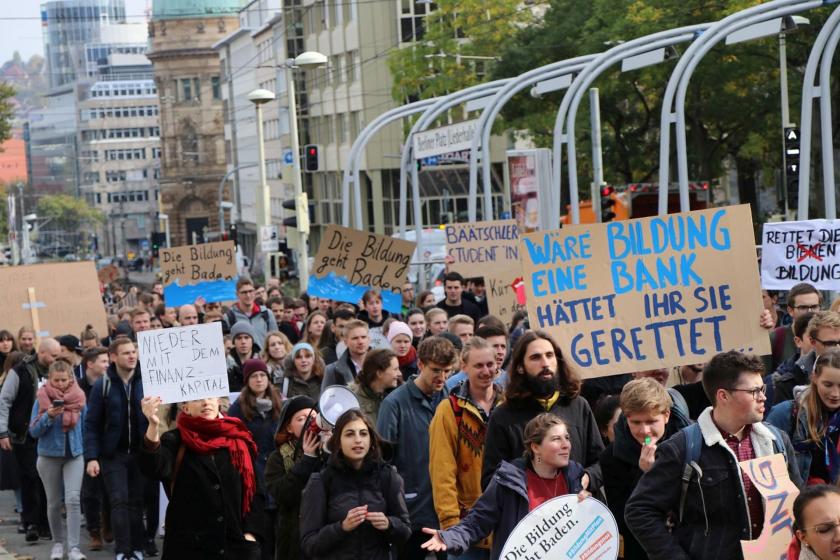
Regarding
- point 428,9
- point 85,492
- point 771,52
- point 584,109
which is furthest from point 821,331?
point 428,9

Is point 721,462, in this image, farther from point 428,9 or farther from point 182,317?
point 428,9

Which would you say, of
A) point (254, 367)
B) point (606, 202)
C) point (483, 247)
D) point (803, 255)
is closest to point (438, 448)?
point (254, 367)

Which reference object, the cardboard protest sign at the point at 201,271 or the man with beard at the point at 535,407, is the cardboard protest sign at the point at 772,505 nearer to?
the man with beard at the point at 535,407

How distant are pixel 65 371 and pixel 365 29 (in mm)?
54649

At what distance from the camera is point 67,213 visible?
179000 mm

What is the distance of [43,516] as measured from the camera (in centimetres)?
1460

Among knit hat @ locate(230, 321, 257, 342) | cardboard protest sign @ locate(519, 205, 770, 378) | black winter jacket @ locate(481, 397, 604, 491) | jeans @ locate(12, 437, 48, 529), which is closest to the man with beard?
black winter jacket @ locate(481, 397, 604, 491)

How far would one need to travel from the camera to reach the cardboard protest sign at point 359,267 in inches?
738

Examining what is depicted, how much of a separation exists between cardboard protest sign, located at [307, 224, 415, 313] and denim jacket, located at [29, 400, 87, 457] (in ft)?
19.7

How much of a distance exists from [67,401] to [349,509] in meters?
5.32

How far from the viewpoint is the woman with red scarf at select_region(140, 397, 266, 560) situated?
9.08 m

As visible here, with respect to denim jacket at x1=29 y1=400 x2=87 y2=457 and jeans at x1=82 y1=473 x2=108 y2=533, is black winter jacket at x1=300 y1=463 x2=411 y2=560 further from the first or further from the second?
jeans at x1=82 y1=473 x2=108 y2=533

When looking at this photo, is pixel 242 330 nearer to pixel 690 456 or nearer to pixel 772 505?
pixel 690 456

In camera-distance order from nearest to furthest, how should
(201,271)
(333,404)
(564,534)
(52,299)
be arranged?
(564,534)
(333,404)
(52,299)
(201,271)
